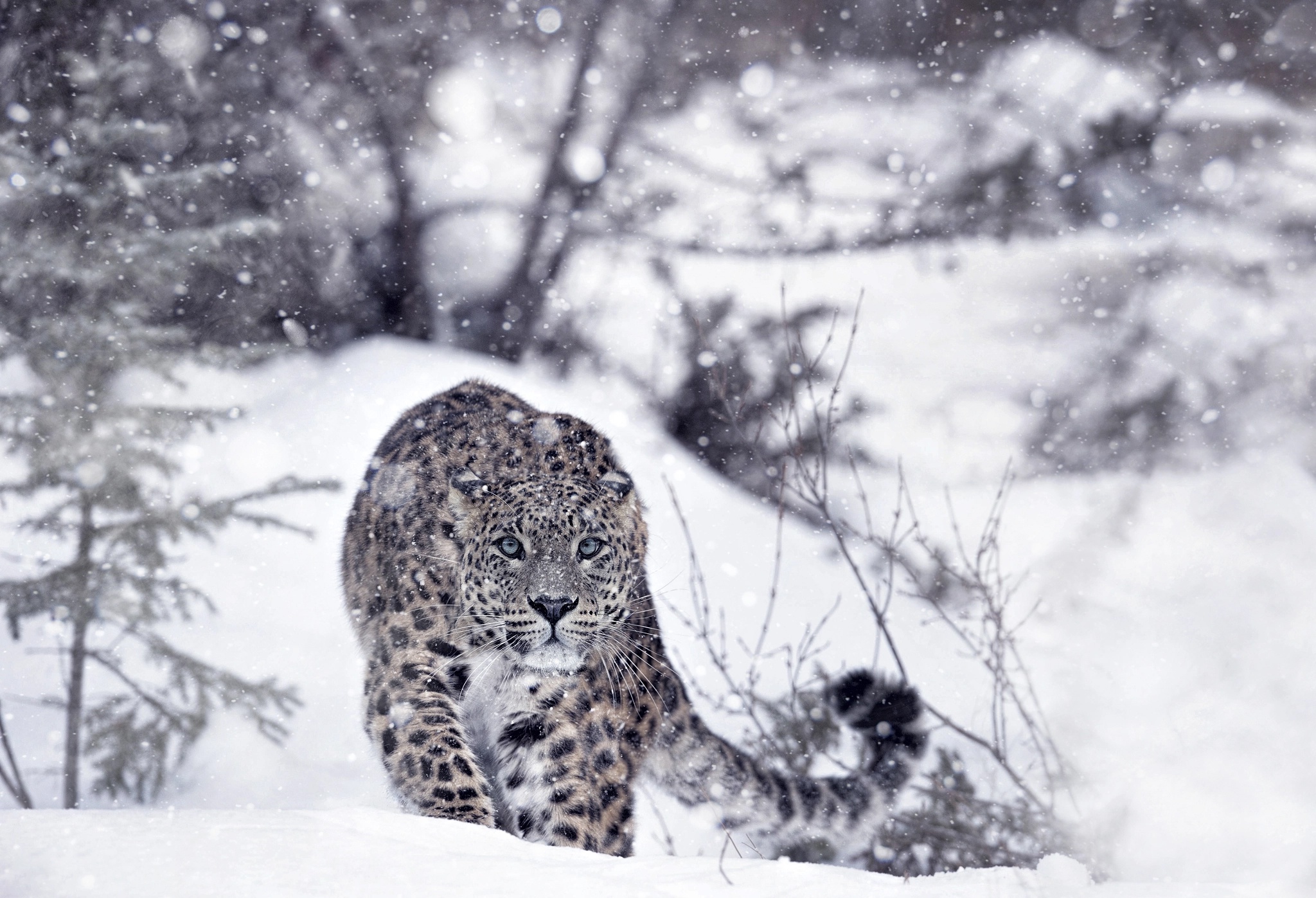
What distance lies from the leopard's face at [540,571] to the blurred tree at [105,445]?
2.73 m

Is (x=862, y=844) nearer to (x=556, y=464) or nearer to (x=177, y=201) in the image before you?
(x=556, y=464)

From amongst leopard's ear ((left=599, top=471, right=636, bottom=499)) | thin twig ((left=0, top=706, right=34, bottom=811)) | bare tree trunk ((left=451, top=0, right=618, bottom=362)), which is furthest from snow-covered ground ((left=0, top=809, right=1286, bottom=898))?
bare tree trunk ((left=451, top=0, right=618, bottom=362))

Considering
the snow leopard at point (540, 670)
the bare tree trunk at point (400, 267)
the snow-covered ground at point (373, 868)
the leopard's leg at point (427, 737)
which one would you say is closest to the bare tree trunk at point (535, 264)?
the bare tree trunk at point (400, 267)

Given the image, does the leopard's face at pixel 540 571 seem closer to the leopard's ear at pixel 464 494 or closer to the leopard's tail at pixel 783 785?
the leopard's ear at pixel 464 494

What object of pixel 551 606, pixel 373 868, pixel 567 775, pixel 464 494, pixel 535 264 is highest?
pixel 535 264

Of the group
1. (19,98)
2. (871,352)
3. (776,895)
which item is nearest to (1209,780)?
(776,895)

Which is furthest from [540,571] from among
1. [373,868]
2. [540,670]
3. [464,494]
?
[373,868]

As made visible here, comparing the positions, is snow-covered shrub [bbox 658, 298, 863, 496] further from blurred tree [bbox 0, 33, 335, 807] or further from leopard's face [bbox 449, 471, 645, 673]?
leopard's face [bbox 449, 471, 645, 673]

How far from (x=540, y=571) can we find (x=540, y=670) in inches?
13.6

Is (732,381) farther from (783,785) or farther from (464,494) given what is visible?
(464,494)

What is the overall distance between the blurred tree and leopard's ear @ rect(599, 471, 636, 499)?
8.82 feet

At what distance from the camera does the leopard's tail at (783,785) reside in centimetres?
405

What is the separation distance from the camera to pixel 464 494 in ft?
11.8

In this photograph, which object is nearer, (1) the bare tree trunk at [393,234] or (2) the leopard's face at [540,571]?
(2) the leopard's face at [540,571]
